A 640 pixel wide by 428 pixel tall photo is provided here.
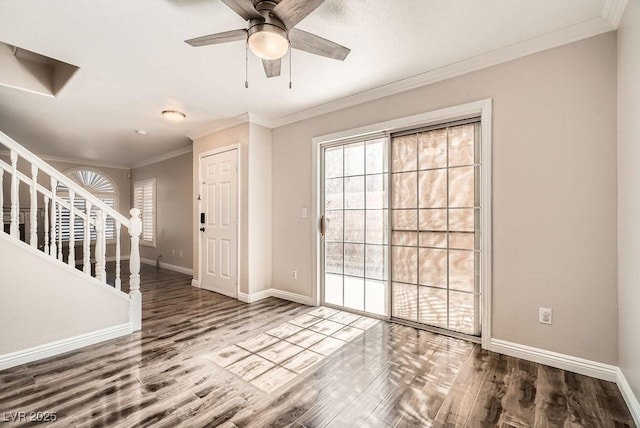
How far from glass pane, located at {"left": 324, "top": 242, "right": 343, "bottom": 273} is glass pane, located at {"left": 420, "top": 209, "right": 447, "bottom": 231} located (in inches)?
43.0

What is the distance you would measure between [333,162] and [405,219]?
121 centimetres

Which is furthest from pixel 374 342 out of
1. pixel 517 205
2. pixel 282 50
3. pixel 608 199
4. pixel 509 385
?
pixel 282 50

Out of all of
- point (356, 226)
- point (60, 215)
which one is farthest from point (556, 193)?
point (60, 215)

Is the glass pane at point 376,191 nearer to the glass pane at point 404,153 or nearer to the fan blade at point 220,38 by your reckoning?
the glass pane at point 404,153

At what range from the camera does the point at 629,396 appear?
1767 millimetres

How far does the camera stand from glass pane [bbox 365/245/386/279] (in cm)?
327

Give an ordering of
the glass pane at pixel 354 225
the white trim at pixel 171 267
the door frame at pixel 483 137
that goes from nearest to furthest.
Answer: the door frame at pixel 483 137 < the glass pane at pixel 354 225 < the white trim at pixel 171 267

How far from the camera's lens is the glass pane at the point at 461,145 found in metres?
2.70

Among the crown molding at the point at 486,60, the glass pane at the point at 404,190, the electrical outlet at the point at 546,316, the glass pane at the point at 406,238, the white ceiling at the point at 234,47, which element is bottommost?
the electrical outlet at the point at 546,316

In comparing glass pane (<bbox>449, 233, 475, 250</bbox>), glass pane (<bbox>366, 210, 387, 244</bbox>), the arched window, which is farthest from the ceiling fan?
the arched window

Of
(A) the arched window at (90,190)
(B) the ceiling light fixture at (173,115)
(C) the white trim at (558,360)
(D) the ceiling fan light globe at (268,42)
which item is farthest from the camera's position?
(A) the arched window at (90,190)

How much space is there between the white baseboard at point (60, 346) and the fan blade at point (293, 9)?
3.01 metres

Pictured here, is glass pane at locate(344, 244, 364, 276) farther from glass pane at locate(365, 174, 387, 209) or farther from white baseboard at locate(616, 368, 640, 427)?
white baseboard at locate(616, 368, 640, 427)

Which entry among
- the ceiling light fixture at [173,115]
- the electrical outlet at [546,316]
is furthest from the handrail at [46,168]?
the electrical outlet at [546,316]
